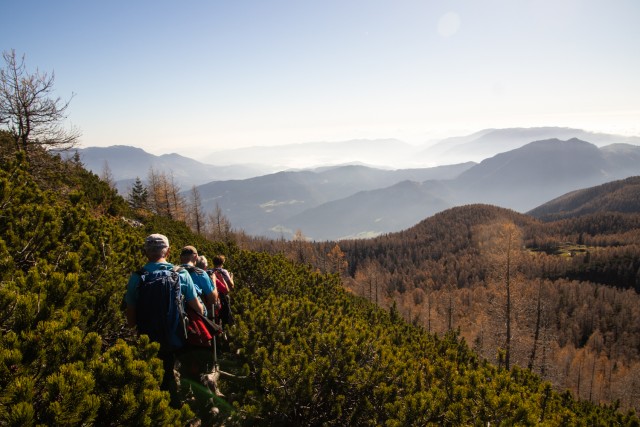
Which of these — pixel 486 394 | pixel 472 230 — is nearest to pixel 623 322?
pixel 472 230

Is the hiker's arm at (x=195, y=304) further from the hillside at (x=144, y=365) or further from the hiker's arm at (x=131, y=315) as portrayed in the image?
the hillside at (x=144, y=365)

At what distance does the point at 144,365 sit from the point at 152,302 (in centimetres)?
157

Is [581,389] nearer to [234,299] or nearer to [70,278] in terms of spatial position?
[234,299]

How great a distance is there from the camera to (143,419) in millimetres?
3066

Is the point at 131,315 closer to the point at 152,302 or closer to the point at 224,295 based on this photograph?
the point at 152,302

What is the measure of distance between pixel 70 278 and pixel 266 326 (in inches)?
168

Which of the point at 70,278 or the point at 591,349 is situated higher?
the point at 70,278

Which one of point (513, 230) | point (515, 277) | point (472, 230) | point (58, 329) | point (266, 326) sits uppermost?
point (58, 329)

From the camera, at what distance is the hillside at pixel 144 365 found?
2.95 metres

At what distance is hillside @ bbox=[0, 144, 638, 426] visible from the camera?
2.95m

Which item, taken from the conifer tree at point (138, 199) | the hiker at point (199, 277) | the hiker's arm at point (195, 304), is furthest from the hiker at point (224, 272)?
the conifer tree at point (138, 199)

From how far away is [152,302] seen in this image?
4.65m

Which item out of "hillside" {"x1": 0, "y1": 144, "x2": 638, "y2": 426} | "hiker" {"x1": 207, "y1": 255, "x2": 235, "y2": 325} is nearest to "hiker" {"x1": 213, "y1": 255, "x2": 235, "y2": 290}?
"hiker" {"x1": 207, "y1": 255, "x2": 235, "y2": 325}

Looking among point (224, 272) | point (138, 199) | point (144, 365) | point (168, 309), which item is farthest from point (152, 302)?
point (138, 199)
